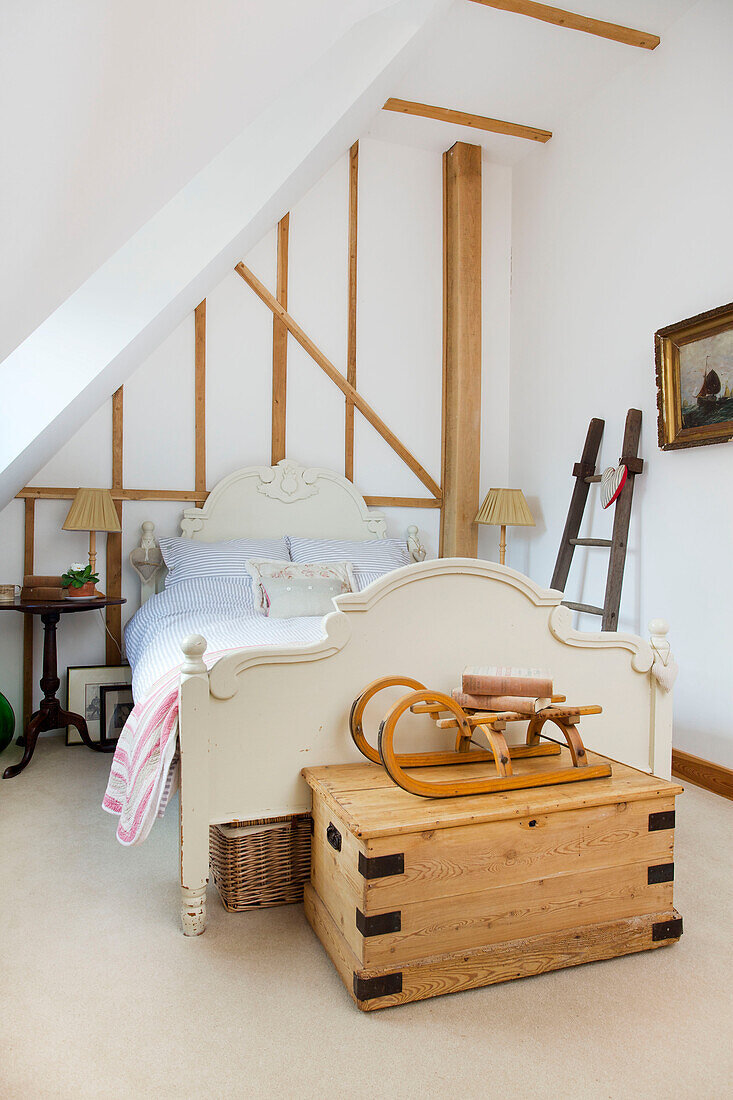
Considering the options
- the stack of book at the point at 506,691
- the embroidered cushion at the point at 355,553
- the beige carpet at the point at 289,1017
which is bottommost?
the beige carpet at the point at 289,1017

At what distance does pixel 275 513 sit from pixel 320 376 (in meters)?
0.87

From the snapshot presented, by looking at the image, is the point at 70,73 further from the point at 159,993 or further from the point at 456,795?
the point at 159,993

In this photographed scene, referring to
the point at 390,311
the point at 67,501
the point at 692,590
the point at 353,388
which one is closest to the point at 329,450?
the point at 353,388

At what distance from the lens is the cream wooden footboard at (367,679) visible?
6.17 feet

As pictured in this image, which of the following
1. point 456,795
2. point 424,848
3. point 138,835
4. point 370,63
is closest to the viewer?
point 424,848

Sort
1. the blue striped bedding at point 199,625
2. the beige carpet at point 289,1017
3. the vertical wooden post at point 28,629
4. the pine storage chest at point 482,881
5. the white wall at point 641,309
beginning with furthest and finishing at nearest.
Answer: the vertical wooden post at point 28,629 < the white wall at point 641,309 < the blue striped bedding at point 199,625 < the pine storage chest at point 482,881 < the beige carpet at point 289,1017

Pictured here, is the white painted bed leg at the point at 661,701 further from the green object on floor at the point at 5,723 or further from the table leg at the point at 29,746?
the green object on floor at the point at 5,723

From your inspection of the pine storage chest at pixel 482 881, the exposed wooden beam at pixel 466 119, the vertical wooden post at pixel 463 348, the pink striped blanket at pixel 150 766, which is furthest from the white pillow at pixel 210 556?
the exposed wooden beam at pixel 466 119

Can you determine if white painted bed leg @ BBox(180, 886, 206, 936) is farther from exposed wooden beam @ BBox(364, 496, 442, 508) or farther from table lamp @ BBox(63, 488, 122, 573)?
exposed wooden beam @ BBox(364, 496, 442, 508)

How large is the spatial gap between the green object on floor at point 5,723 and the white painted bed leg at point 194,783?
1.91 m

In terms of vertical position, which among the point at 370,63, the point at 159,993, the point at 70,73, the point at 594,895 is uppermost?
the point at 370,63

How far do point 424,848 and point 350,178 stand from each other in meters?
3.96

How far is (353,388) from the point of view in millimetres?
4375

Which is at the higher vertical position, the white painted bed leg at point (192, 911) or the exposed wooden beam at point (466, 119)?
the exposed wooden beam at point (466, 119)
